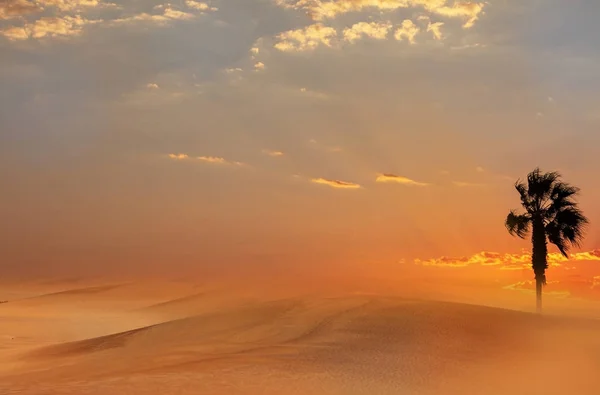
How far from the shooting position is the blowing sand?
1597 cm

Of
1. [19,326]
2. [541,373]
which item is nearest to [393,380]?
[541,373]

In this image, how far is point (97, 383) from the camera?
15906 millimetres

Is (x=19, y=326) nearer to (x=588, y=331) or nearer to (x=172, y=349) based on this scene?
(x=172, y=349)

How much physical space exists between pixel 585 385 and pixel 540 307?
1928 centimetres

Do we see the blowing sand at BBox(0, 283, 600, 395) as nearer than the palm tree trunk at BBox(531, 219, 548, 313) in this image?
Yes

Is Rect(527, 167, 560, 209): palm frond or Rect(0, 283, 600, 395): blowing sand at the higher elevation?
Rect(527, 167, 560, 209): palm frond

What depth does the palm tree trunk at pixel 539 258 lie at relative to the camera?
115ft

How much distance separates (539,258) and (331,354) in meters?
19.9

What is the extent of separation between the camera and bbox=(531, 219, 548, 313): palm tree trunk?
3497cm

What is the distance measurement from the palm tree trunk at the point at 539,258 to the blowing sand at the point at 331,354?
475 centimetres

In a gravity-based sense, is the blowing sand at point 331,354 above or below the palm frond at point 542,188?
below

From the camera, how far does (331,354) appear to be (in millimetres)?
19688

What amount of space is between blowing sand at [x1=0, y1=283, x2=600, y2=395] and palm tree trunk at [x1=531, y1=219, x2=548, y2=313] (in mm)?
4751

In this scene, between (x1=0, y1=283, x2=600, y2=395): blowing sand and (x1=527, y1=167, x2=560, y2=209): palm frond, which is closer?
(x1=0, y1=283, x2=600, y2=395): blowing sand
